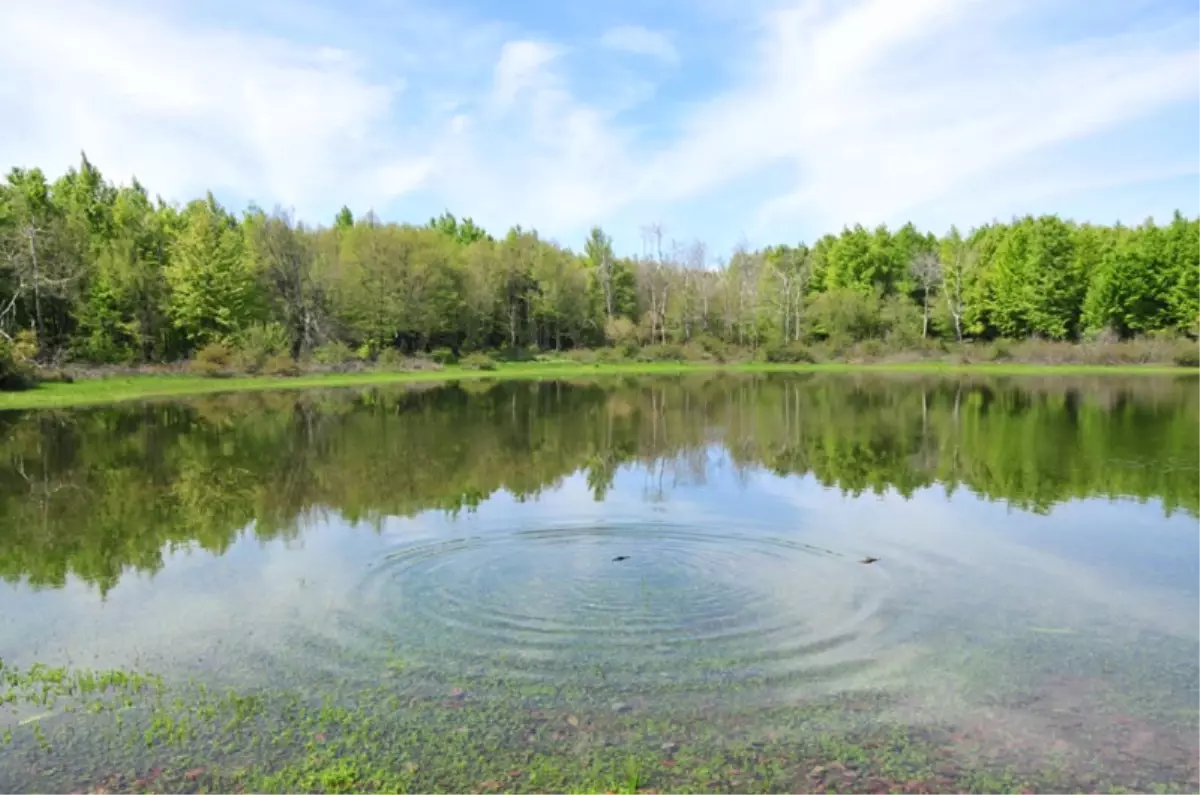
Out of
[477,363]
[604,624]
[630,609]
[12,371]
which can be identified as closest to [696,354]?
[477,363]

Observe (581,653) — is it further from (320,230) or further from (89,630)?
(320,230)

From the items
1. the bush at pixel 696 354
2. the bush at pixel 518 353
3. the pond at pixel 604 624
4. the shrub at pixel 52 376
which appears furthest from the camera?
the bush at pixel 518 353

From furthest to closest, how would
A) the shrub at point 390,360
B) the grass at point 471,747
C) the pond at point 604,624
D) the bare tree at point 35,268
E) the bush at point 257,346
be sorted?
1. the shrub at point 390,360
2. the bush at point 257,346
3. the bare tree at point 35,268
4. the pond at point 604,624
5. the grass at point 471,747

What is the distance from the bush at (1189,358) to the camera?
184ft

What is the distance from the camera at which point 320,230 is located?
76188mm

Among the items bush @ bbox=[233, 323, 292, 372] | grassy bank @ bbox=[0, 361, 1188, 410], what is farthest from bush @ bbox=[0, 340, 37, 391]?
bush @ bbox=[233, 323, 292, 372]

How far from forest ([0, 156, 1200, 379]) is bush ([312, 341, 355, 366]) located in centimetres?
23

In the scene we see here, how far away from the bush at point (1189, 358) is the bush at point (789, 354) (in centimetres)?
2489

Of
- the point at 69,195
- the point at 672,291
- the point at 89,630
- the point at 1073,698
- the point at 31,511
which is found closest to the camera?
the point at 1073,698

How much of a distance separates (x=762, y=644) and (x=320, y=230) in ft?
245

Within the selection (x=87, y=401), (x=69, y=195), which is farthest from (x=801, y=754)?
(x=69, y=195)

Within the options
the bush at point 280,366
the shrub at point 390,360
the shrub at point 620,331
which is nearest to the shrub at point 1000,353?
the shrub at point 620,331

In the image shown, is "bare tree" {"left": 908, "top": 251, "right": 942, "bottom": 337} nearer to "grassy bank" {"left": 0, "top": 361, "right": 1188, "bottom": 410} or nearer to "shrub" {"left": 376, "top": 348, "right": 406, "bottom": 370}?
"grassy bank" {"left": 0, "top": 361, "right": 1188, "bottom": 410}

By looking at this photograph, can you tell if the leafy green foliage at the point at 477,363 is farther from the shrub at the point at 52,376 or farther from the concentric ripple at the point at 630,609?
the concentric ripple at the point at 630,609
